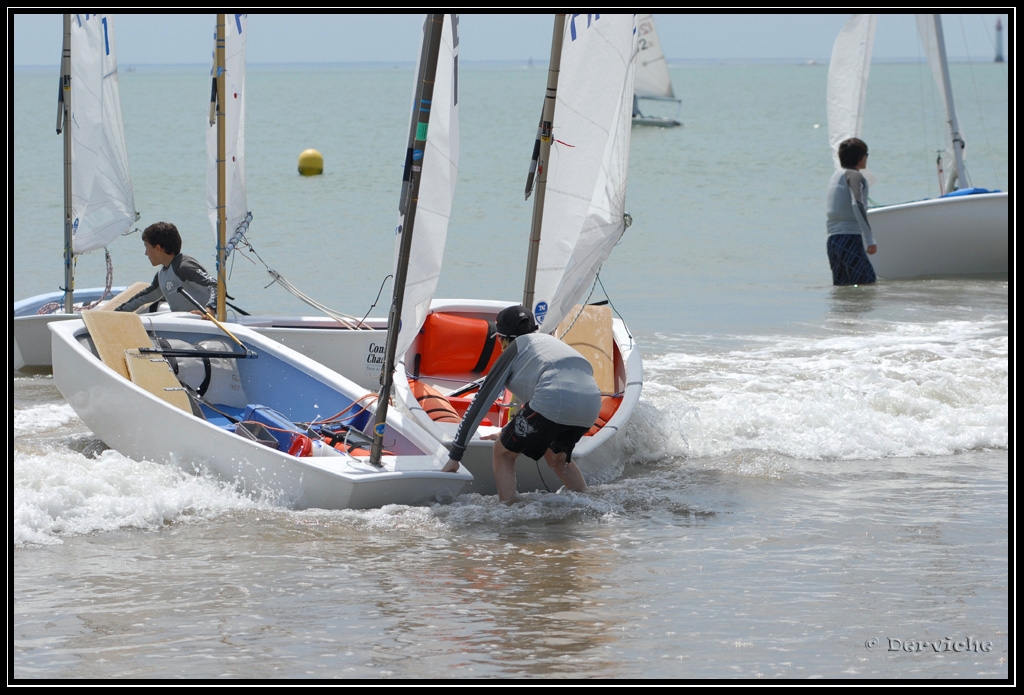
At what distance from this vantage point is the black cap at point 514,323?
228 inches

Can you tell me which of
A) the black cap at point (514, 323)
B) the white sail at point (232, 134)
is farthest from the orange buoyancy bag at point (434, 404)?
the white sail at point (232, 134)

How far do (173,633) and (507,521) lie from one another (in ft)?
6.12

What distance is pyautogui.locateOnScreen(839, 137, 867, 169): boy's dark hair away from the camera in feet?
38.2

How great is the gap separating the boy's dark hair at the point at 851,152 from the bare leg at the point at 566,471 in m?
6.69

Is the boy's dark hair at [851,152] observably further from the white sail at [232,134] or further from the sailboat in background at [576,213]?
the white sail at [232,134]

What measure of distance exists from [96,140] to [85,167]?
0.74 feet

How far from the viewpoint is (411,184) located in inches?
223

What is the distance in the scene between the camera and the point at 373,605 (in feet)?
15.3

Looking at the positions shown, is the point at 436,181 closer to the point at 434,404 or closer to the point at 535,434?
the point at 535,434

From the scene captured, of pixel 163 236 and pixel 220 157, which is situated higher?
pixel 220 157

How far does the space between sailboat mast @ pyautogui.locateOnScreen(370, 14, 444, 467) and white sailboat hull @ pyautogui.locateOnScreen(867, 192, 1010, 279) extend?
9.08 meters

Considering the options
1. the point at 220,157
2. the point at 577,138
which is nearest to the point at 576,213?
the point at 577,138
